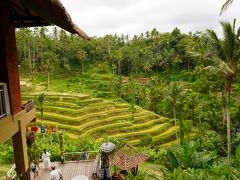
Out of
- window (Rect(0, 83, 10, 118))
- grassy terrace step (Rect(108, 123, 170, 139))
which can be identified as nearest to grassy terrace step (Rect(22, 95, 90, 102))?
grassy terrace step (Rect(108, 123, 170, 139))

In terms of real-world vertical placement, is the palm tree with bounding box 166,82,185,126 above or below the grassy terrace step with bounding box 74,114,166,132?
above

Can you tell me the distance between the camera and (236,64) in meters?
16.7

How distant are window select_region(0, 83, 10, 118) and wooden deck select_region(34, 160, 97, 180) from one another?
575 cm


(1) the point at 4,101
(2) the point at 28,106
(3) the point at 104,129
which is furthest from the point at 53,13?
(3) the point at 104,129

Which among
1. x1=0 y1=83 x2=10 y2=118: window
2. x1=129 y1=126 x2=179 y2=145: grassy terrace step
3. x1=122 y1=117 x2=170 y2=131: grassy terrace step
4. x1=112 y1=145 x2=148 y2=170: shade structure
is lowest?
x1=129 y1=126 x2=179 y2=145: grassy terrace step

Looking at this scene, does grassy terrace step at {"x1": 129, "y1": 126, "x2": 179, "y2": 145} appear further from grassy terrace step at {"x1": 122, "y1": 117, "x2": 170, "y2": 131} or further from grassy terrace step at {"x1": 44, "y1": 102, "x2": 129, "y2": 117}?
grassy terrace step at {"x1": 44, "y1": 102, "x2": 129, "y2": 117}

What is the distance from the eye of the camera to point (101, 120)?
40.7 meters

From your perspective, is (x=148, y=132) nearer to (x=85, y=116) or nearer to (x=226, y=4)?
(x=85, y=116)

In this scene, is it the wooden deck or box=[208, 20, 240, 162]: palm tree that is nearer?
the wooden deck

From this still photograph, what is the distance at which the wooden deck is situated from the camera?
12.5 m

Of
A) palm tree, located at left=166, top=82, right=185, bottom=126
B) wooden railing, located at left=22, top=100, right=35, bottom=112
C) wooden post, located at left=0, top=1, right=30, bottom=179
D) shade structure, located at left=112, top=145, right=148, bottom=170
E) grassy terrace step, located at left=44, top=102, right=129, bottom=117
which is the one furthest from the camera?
grassy terrace step, located at left=44, top=102, right=129, bottom=117

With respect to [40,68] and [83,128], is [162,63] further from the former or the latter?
[83,128]

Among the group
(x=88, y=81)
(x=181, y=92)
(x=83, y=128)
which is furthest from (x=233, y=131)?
(x=88, y=81)

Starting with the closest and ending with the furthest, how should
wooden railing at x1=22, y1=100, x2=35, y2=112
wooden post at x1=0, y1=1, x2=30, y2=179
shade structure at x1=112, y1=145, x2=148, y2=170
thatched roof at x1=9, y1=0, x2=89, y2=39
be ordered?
thatched roof at x1=9, y1=0, x2=89, y2=39 → wooden post at x1=0, y1=1, x2=30, y2=179 → wooden railing at x1=22, y1=100, x2=35, y2=112 → shade structure at x1=112, y1=145, x2=148, y2=170
